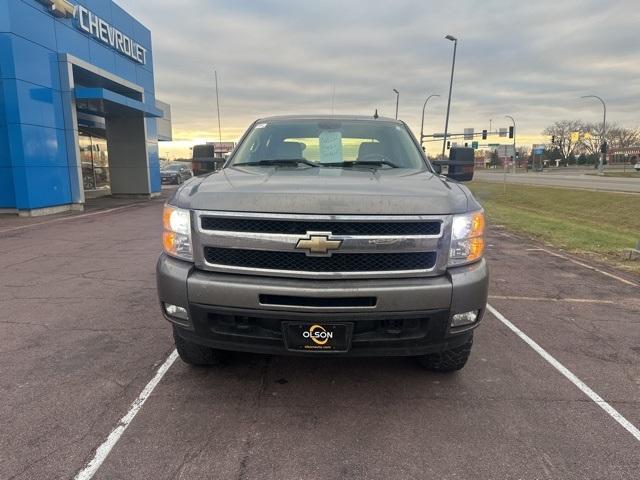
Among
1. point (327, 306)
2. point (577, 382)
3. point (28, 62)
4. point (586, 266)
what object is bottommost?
point (586, 266)

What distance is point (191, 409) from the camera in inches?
123

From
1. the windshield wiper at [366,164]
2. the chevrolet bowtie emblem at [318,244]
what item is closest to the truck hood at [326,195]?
the chevrolet bowtie emblem at [318,244]

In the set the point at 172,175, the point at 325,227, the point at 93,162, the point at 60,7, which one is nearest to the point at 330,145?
the point at 325,227

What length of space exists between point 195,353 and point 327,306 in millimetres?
1311

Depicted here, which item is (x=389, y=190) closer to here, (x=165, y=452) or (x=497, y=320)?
(x=165, y=452)

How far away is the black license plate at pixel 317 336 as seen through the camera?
281 centimetres

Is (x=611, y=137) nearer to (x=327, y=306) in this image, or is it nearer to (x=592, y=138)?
(x=592, y=138)

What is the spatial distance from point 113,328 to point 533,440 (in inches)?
146

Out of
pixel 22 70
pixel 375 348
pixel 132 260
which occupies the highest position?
pixel 22 70

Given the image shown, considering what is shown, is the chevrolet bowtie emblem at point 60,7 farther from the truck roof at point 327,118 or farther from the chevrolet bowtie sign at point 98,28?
the truck roof at point 327,118

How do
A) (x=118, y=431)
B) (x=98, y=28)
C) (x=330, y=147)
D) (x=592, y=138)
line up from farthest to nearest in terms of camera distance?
(x=592, y=138) < (x=98, y=28) < (x=330, y=147) < (x=118, y=431)

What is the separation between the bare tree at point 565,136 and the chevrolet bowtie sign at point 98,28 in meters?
102

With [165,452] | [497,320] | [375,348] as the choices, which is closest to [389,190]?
[375,348]

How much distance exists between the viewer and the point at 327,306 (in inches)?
109
